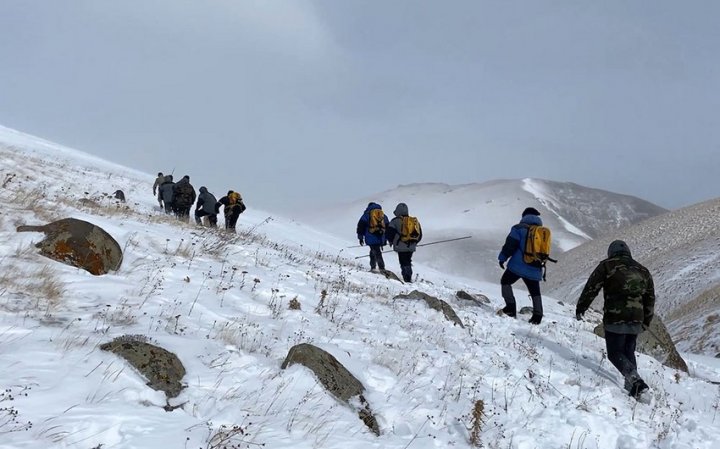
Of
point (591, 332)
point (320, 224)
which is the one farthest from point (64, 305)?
point (320, 224)

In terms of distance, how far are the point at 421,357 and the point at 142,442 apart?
4.33 meters

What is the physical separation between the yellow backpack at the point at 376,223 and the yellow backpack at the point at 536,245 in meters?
5.91

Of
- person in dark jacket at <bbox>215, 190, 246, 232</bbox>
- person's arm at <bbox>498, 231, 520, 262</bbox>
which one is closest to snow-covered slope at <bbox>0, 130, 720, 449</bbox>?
person's arm at <bbox>498, 231, 520, 262</bbox>

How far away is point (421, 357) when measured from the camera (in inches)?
279

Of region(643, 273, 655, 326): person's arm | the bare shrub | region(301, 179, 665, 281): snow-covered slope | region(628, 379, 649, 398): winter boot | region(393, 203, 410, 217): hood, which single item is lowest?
region(628, 379, 649, 398): winter boot

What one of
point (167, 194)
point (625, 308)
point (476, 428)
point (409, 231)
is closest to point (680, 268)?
point (409, 231)

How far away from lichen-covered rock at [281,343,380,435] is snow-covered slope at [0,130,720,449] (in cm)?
12

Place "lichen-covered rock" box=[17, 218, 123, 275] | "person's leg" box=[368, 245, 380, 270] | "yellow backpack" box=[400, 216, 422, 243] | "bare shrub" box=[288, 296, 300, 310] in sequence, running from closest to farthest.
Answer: "lichen-covered rock" box=[17, 218, 123, 275]
"bare shrub" box=[288, 296, 300, 310]
"yellow backpack" box=[400, 216, 422, 243]
"person's leg" box=[368, 245, 380, 270]

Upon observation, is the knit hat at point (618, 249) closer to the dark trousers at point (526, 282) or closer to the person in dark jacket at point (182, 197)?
the dark trousers at point (526, 282)

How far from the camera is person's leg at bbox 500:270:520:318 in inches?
449

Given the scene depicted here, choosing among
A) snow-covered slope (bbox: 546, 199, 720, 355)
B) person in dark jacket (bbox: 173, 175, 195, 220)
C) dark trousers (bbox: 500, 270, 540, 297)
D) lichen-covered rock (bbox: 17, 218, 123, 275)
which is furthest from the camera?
person in dark jacket (bbox: 173, 175, 195, 220)

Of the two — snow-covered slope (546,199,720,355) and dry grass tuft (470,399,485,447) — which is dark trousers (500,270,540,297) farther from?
snow-covered slope (546,199,720,355)

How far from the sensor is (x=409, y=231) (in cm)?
1509

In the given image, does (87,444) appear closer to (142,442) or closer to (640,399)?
(142,442)
